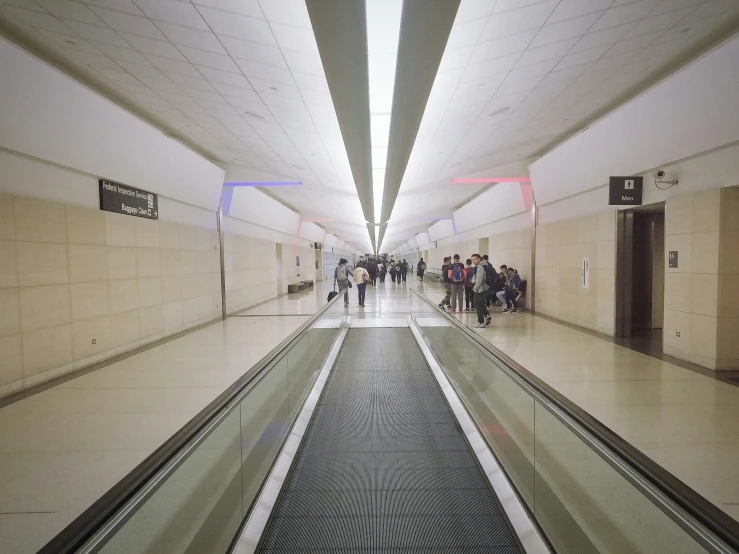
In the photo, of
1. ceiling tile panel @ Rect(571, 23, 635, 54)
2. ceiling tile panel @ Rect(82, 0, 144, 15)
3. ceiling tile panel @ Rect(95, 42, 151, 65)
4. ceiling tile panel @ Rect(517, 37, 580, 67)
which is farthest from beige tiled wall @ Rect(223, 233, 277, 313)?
ceiling tile panel @ Rect(571, 23, 635, 54)

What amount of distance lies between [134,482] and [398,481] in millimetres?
2159

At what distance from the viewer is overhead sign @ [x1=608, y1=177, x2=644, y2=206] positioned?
716 centimetres

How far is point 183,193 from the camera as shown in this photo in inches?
371

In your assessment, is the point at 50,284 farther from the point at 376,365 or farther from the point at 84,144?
the point at 376,365

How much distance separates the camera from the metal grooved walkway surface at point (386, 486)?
245 centimetres

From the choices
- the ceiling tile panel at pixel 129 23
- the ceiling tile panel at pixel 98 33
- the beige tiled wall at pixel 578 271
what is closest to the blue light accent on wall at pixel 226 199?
the ceiling tile panel at pixel 98 33

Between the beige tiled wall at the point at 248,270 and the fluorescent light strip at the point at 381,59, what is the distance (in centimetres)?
689

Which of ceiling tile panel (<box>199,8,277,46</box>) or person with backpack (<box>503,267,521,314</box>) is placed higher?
ceiling tile panel (<box>199,8,277,46</box>)

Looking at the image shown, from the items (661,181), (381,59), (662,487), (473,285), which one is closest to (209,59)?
(381,59)

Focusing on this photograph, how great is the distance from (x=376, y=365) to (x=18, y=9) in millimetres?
6002

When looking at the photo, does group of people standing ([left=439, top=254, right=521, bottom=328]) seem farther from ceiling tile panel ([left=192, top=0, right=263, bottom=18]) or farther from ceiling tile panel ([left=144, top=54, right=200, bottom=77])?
ceiling tile panel ([left=192, top=0, right=263, bottom=18])

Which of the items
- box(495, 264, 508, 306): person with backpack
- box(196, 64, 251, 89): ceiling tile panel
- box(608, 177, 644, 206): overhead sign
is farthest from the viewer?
box(495, 264, 508, 306): person with backpack

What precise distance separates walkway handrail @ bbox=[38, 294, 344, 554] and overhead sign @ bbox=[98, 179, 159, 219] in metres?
6.04

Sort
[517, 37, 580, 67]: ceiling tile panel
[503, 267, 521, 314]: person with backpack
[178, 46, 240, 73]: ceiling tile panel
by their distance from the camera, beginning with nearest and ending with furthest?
1. [517, 37, 580, 67]: ceiling tile panel
2. [178, 46, 240, 73]: ceiling tile panel
3. [503, 267, 521, 314]: person with backpack
